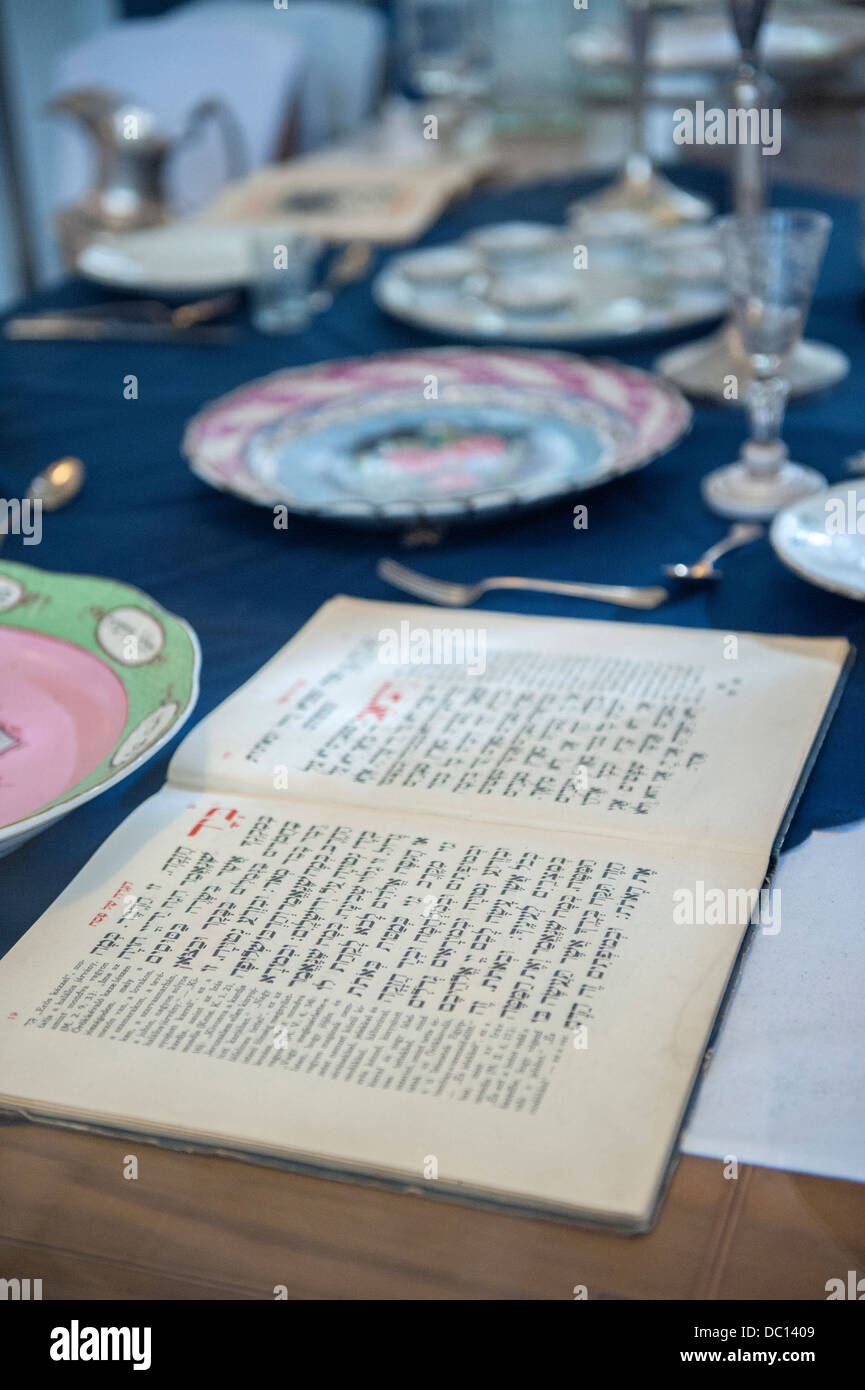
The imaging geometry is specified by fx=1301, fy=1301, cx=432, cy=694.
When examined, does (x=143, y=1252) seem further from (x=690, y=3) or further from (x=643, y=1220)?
(x=690, y=3)

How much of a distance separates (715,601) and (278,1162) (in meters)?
0.45

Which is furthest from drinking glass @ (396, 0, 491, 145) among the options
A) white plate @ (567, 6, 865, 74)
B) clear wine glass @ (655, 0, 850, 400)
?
clear wine glass @ (655, 0, 850, 400)

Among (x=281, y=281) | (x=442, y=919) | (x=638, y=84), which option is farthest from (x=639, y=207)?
(x=442, y=919)

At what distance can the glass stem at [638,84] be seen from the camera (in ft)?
4.57

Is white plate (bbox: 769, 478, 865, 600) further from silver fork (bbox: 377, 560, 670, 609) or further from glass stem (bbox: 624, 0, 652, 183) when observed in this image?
glass stem (bbox: 624, 0, 652, 183)

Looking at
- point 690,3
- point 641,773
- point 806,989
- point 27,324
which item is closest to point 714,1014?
point 806,989

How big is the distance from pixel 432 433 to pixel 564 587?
25 centimetres

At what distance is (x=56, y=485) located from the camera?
0.96 meters

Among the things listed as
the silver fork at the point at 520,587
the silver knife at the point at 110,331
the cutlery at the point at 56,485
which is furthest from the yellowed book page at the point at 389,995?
the silver knife at the point at 110,331

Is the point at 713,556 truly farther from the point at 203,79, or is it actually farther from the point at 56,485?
the point at 203,79

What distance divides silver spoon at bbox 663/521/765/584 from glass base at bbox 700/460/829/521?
1 centimetres

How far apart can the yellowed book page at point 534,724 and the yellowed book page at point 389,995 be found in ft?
0.08

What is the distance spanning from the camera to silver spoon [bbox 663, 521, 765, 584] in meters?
0.77

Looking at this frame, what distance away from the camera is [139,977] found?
49 centimetres
